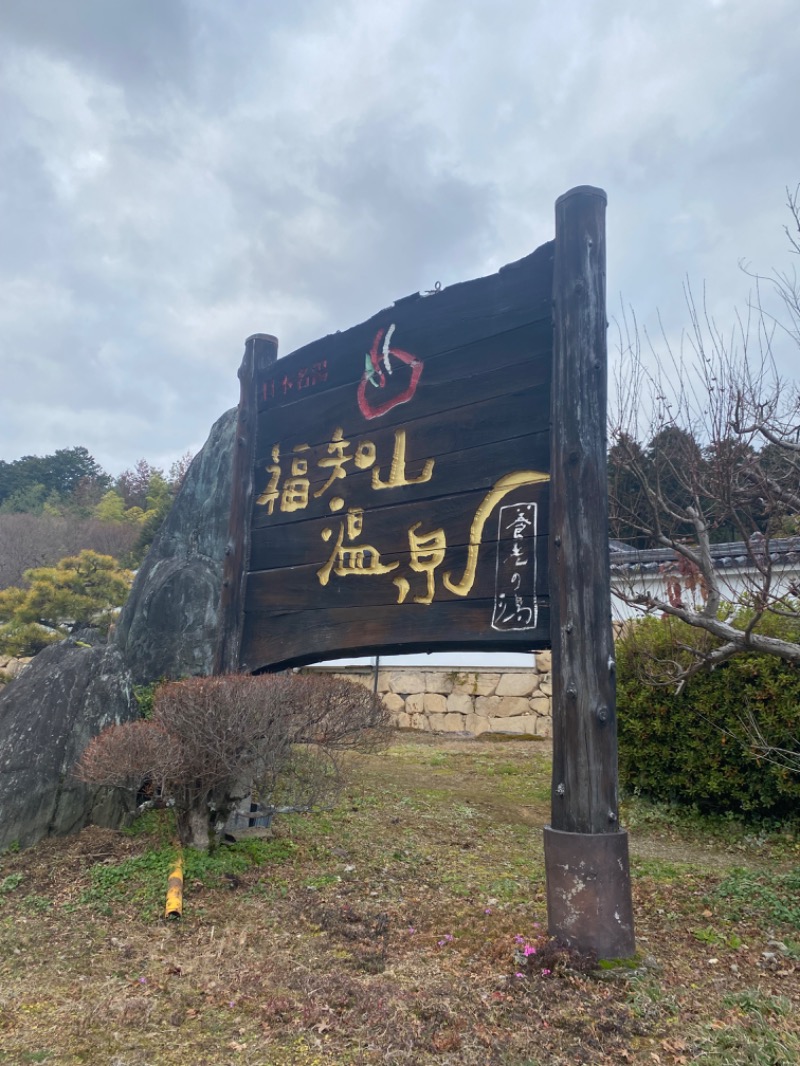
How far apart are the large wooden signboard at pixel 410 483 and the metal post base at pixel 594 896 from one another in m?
0.94

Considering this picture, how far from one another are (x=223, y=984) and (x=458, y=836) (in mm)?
3397

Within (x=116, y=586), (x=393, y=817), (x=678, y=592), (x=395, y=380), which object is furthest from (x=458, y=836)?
(x=116, y=586)

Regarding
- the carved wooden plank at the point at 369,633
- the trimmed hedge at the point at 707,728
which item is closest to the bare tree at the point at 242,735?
the carved wooden plank at the point at 369,633

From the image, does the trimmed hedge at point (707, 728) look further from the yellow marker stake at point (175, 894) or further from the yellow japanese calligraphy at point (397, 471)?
the yellow marker stake at point (175, 894)

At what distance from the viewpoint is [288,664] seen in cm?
502

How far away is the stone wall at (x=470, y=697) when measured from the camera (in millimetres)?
13680

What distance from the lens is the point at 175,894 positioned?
176 inches

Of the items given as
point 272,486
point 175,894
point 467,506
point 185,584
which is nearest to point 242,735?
point 175,894

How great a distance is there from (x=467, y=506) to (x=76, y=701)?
4.02 metres

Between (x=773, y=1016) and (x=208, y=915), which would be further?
(x=208, y=915)

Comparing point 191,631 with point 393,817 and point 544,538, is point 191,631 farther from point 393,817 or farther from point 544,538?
point 544,538

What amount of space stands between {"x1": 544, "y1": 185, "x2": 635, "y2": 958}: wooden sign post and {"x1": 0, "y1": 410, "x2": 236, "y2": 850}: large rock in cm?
404

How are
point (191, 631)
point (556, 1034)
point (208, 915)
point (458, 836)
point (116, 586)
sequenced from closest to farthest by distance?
point (556, 1034)
point (208, 915)
point (458, 836)
point (191, 631)
point (116, 586)

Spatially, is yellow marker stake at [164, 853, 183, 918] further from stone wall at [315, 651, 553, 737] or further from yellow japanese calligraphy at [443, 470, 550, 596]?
stone wall at [315, 651, 553, 737]
